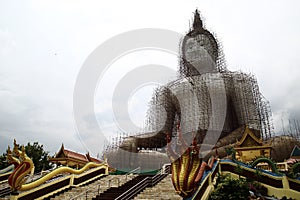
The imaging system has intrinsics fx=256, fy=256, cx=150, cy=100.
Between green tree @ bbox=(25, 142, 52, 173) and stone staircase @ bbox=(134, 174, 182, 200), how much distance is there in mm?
22516

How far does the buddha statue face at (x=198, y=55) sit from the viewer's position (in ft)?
122

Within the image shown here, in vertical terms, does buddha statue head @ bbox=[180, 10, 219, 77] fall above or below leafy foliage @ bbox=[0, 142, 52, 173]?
above

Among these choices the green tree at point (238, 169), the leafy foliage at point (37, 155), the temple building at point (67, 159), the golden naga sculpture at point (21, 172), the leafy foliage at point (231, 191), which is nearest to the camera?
the leafy foliage at point (231, 191)

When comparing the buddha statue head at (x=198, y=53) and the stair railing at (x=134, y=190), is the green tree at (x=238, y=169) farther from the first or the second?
the buddha statue head at (x=198, y=53)

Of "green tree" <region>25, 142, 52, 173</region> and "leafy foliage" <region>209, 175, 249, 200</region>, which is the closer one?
"leafy foliage" <region>209, 175, 249, 200</region>

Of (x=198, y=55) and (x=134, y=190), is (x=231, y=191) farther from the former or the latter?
(x=198, y=55)

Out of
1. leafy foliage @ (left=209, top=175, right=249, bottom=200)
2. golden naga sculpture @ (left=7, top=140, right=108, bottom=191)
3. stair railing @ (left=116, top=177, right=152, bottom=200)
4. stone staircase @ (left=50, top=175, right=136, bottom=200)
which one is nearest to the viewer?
leafy foliage @ (left=209, top=175, right=249, bottom=200)

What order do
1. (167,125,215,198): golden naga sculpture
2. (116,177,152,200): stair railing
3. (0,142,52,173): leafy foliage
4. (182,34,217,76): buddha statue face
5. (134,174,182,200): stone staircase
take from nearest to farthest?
(167,125,215,198): golden naga sculpture → (116,177,152,200): stair railing → (134,174,182,200): stone staircase → (0,142,52,173): leafy foliage → (182,34,217,76): buddha statue face

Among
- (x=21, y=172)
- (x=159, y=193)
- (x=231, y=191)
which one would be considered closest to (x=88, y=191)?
(x=21, y=172)

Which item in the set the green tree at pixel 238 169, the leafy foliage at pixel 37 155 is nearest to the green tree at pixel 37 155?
the leafy foliage at pixel 37 155

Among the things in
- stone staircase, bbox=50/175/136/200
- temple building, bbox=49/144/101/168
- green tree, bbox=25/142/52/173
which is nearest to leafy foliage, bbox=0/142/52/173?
green tree, bbox=25/142/52/173

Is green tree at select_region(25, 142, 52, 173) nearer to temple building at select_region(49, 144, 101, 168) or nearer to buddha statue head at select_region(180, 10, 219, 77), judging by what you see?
temple building at select_region(49, 144, 101, 168)

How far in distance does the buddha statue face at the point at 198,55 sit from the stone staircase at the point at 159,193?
86.3 feet

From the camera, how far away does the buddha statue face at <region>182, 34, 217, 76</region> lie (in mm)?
37225
